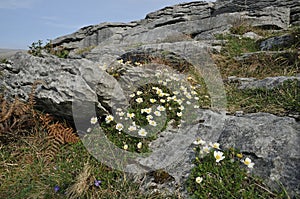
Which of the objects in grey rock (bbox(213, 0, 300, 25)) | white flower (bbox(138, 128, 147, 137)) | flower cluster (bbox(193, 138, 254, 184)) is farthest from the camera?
grey rock (bbox(213, 0, 300, 25))

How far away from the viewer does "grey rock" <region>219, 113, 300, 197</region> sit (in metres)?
2.38

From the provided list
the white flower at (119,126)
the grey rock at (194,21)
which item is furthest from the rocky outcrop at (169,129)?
the grey rock at (194,21)

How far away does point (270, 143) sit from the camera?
2.67 metres

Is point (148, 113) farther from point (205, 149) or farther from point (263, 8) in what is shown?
point (263, 8)

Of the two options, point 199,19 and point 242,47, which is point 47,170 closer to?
point 242,47

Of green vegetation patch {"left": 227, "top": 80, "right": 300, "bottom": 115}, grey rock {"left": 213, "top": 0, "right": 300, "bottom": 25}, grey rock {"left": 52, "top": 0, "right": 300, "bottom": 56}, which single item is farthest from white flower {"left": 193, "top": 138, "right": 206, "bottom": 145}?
grey rock {"left": 213, "top": 0, "right": 300, "bottom": 25}

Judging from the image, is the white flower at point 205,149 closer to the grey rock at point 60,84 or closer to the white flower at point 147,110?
the white flower at point 147,110

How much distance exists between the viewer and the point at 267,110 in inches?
137

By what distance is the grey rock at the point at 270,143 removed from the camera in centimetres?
238

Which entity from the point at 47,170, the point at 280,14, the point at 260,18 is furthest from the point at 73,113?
the point at 280,14

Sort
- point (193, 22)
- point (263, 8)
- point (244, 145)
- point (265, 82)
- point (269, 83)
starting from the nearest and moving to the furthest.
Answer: point (244, 145), point (269, 83), point (265, 82), point (263, 8), point (193, 22)

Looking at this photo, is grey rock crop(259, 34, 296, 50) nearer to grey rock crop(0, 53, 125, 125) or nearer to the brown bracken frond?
grey rock crop(0, 53, 125, 125)

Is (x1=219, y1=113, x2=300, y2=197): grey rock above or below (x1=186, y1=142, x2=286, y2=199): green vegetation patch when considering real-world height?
above

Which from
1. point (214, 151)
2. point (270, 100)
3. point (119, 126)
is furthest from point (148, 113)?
point (270, 100)
